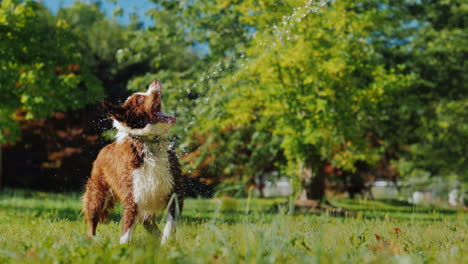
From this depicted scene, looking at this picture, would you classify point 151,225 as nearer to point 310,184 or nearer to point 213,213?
point 213,213

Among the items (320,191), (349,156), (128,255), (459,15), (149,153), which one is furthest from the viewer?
(459,15)

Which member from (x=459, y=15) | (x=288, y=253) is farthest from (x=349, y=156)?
(x=288, y=253)

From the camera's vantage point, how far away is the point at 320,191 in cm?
1231

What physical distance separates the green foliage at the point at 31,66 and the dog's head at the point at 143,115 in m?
4.97

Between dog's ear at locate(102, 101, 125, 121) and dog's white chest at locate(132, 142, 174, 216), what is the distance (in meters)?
0.28

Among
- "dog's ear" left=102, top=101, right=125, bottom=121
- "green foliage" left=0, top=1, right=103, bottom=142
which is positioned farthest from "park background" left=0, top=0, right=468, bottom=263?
"dog's ear" left=102, top=101, right=125, bottom=121

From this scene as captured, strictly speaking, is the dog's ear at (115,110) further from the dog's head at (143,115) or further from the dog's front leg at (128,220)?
the dog's front leg at (128,220)

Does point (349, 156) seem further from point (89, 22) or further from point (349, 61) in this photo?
point (89, 22)

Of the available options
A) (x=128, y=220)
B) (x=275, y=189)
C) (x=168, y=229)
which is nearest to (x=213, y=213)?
(x=168, y=229)

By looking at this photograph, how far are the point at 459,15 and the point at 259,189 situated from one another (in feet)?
32.5

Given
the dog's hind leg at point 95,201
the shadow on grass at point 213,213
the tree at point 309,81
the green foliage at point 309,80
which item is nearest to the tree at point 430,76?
the tree at point 309,81

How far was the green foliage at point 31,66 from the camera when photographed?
859 cm

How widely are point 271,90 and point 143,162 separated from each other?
18.0ft

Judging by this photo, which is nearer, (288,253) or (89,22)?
(288,253)
